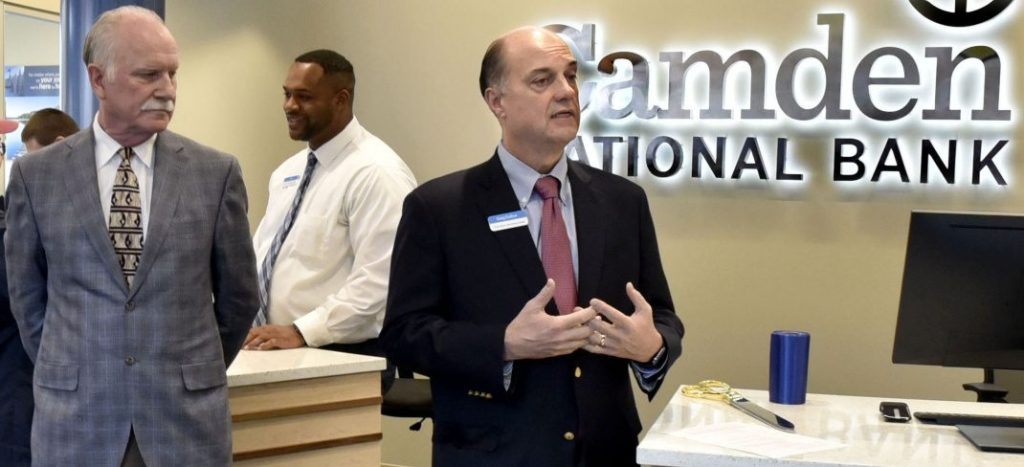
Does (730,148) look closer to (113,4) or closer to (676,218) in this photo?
(676,218)

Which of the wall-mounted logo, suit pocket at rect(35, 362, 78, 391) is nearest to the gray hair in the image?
suit pocket at rect(35, 362, 78, 391)

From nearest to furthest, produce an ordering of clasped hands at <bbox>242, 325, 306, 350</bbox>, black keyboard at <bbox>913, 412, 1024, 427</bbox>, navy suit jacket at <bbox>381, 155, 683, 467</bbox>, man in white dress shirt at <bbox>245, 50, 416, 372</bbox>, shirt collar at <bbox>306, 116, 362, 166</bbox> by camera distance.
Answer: navy suit jacket at <bbox>381, 155, 683, 467</bbox>
black keyboard at <bbox>913, 412, 1024, 427</bbox>
clasped hands at <bbox>242, 325, 306, 350</bbox>
man in white dress shirt at <bbox>245, 50, 416, 372</bbox>
shirt collar at <bbox>306, 116, 362, 166</bbox>

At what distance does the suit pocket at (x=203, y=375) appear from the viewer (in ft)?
7.21

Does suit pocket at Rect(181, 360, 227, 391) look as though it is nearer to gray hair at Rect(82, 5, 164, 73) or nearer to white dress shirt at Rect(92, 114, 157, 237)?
white dress shirt at Rect(92, 114, 157, 237)

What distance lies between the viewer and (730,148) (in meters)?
4.59

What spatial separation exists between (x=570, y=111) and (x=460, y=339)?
20.9 inches

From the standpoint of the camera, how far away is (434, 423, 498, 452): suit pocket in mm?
2090

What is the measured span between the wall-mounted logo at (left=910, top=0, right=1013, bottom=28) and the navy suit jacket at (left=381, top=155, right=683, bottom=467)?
266 cm

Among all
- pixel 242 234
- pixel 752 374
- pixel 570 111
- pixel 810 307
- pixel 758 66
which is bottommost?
pixel 752 374

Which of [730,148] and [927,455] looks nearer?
[927,455]

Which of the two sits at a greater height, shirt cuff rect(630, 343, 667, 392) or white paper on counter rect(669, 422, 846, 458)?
shirt cuff rect(630, 343, 667, 392)

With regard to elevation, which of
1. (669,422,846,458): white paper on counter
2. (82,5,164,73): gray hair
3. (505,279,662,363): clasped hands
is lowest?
(669,422,846,458): white paper on counter

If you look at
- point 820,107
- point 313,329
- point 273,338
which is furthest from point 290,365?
point 820,107

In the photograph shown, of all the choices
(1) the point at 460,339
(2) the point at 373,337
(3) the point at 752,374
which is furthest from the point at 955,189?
(1) the point at 460,339
